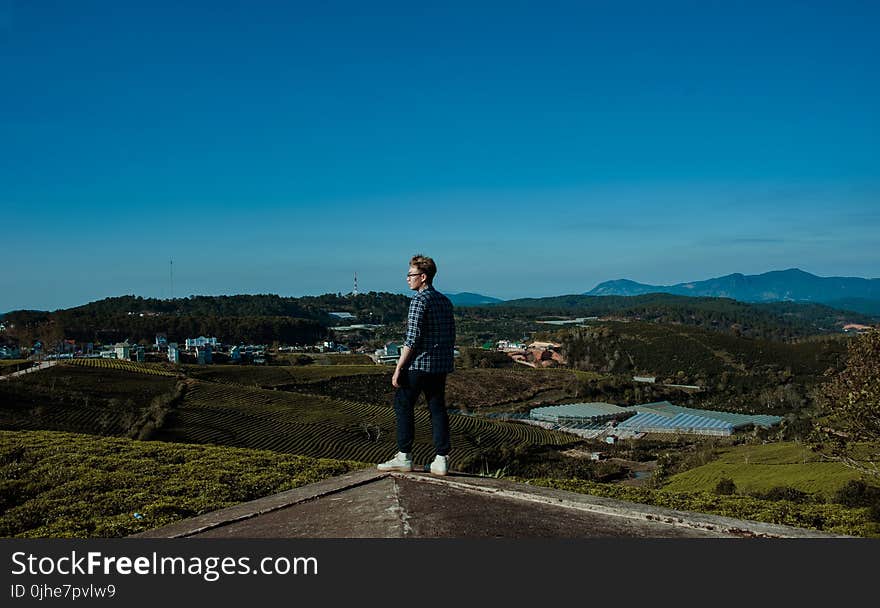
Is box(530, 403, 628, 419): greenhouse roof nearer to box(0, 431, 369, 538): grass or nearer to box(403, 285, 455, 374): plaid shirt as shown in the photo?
box(0, 431, 369, 538): grass

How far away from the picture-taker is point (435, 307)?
19.3 ft

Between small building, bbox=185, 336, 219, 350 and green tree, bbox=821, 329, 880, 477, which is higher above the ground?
green tree, bbox=821, 329, 880, 477

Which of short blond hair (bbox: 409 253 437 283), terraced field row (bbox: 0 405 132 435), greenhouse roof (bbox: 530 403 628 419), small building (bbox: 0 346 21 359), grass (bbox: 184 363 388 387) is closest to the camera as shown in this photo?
short blond hair (bbox: 409 253 437 283)

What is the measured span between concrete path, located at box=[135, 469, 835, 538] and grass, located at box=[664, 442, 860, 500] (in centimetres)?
1039

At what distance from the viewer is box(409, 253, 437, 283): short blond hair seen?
594 centimetres

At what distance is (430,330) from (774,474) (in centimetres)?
2107

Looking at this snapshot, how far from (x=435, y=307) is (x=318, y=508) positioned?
1864 mm

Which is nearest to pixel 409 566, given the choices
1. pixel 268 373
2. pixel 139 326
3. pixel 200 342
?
pixel 268 373

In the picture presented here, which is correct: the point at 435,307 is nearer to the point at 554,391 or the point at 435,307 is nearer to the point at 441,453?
the point at 441,453

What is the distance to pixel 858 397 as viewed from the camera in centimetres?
1240

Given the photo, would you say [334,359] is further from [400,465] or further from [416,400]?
[416,400]

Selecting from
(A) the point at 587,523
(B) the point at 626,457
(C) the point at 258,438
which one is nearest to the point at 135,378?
(C) the point at 258,438

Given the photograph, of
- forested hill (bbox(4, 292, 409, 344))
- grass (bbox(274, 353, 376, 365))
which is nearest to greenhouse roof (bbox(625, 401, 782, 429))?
grass (bbox(274, 353, 376, 365))

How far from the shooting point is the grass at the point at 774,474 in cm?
1797
